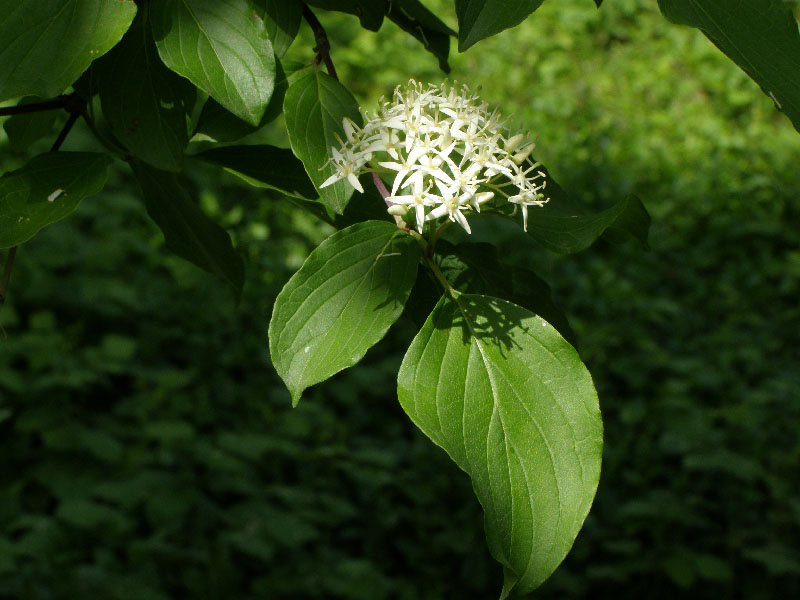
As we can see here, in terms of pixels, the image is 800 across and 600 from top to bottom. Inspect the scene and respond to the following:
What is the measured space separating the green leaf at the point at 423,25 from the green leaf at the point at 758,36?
0.38m

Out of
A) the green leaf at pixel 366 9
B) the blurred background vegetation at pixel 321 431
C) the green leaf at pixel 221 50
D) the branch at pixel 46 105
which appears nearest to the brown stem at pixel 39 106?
the branch at pixel 46 105

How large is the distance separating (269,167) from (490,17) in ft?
1.07

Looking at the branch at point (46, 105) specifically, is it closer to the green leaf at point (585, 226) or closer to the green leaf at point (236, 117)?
the green leaf at point (236, 117)

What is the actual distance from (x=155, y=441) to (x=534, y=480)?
2.31m

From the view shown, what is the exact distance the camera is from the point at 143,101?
917mm

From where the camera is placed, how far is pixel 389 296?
2.71 ft

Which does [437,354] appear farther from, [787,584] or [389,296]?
[787,584]

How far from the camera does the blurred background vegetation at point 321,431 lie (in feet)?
8.32

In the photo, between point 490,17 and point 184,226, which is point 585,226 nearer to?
point 490,17

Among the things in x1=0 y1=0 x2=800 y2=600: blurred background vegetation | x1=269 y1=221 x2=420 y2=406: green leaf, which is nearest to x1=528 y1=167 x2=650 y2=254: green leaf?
x1=269 y1=221 x2=420 y2=406: green leaf

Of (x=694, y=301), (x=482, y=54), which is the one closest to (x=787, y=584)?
(x=694, y=301)

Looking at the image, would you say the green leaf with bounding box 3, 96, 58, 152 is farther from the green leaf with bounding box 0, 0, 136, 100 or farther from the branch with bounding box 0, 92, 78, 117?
the green leaf with bounding box 0, 0, 136, 100

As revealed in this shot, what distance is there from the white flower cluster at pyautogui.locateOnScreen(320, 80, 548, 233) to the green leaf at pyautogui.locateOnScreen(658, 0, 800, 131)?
7.9 inches

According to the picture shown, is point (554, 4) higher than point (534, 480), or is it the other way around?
point (534, 480)
